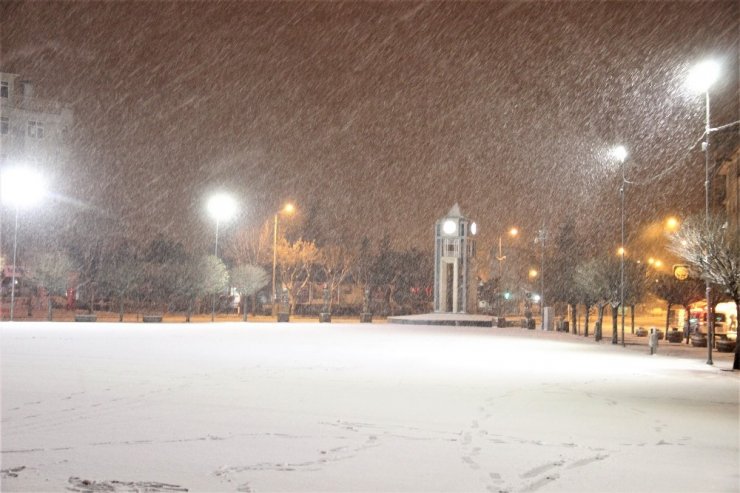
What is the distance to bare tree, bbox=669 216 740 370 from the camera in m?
23.3

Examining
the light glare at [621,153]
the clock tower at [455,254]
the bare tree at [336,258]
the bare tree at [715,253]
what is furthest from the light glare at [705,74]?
the bare tree at [336,258]

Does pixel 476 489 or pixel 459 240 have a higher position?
pixel 459 240

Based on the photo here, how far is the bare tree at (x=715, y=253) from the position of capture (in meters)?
23.3

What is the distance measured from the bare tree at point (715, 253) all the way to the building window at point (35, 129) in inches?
2864

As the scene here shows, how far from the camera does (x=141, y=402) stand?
12953mm

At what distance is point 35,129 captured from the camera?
8244 cm

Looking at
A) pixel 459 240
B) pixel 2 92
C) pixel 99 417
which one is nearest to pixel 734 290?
pixel 99 417

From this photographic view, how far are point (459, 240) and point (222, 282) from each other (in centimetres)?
1861

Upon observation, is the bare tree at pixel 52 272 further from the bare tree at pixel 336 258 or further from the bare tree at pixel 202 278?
the bare tree at pixel 336 258

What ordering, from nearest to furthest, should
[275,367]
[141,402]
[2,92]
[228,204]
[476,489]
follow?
1. [476,489]
2. [141,402]
3. [275,367]
4. [228,204]
5. [2,92]

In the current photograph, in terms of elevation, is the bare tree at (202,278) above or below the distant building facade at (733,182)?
below

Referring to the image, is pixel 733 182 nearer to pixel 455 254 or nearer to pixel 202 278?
pixel 455 254

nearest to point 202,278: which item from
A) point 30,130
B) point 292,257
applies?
point 292,257

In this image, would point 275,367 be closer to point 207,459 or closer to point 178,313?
point 207,459
